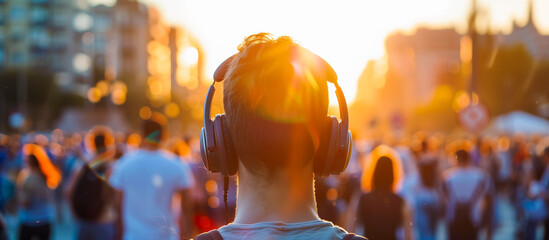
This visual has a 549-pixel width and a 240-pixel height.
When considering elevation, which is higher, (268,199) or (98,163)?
(268,199)

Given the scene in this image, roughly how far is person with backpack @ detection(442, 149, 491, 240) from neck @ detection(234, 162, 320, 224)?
641 centimetres

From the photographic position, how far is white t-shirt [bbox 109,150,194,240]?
5242 millimetres

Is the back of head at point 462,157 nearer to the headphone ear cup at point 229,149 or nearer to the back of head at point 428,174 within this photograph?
the back of head at point 428,174

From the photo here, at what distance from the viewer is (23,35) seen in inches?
3312

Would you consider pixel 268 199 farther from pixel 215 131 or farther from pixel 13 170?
pixel 13 170

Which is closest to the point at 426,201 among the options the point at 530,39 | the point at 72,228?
the point at 72,228

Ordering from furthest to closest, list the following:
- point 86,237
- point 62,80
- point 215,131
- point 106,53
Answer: point 106,53
point 62,80
point 86,237
point 215,131

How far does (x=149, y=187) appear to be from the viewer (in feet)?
17.5

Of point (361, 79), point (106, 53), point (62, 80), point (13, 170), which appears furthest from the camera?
point (361, 79)

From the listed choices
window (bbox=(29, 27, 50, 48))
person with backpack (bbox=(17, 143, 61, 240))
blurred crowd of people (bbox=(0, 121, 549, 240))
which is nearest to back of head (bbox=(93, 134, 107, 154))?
blurred crowd of people (bbox=(0, 121, 549, 240))

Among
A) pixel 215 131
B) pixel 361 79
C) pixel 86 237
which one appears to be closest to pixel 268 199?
pixel 215 131

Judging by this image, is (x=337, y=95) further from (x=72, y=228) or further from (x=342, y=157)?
(x=72, y=228)

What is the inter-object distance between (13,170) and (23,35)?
76000 millimetres

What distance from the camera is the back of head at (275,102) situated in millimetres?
1604
